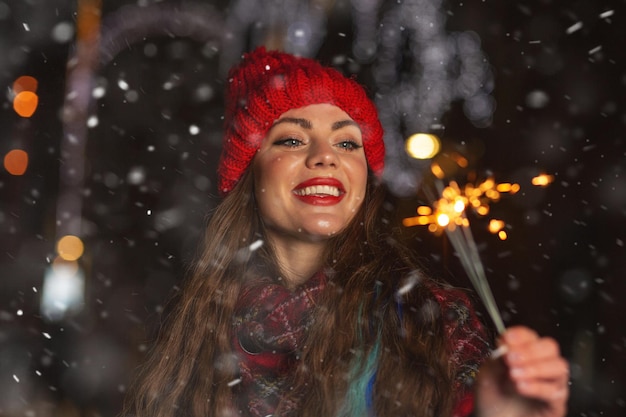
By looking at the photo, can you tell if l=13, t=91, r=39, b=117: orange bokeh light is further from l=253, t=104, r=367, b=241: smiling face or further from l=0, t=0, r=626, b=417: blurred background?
l=253, t=104, r=367, b=241: smiling face

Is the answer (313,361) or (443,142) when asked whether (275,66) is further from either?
(443,142)

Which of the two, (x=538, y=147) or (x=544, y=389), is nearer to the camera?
(x=544, y=389)

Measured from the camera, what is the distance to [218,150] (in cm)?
468

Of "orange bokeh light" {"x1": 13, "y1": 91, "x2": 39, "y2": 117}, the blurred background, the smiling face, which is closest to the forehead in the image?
the smiling face

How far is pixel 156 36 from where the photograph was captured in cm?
519

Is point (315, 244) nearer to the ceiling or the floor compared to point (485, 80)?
nearer to the ceiling

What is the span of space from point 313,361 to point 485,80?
1.70 metres

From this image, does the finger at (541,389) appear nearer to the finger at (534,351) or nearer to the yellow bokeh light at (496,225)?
the finger at (534,351)

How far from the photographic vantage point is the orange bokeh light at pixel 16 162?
6.00 metres

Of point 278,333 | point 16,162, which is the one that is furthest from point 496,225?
point 16,162

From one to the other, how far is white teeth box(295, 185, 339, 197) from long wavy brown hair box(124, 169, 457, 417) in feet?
0.57

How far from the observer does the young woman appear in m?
1.71

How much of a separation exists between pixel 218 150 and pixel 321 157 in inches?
115

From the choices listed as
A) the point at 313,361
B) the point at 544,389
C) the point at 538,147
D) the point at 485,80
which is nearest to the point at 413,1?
the point at 485,80
